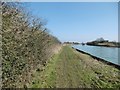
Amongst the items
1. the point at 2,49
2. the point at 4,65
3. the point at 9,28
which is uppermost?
the point at 9,28

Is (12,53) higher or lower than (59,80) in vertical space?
higher

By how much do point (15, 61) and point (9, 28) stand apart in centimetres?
142

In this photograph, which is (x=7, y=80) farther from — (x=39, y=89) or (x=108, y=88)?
(x=108, y=88)

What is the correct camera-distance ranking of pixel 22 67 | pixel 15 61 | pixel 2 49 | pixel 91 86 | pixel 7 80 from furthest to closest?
1. pixel 91 86
2. pixel 22 67
3. pixel 15 61
4. pixel 7 80
5. pixel 2 49

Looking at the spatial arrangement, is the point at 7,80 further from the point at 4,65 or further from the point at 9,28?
the point at 9,28

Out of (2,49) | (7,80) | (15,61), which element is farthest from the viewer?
(15,61)

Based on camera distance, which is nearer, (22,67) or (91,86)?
(22,67)

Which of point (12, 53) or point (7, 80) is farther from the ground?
point (12, 53)

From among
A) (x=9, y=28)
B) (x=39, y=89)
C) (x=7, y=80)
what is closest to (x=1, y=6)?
(x=9, y=28)

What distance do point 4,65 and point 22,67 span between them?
2.44m

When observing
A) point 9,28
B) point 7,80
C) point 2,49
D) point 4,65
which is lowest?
point 7,80

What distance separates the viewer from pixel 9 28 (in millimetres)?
7895

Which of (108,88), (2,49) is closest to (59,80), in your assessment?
(108,88)

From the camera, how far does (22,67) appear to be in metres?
A: 10.1
